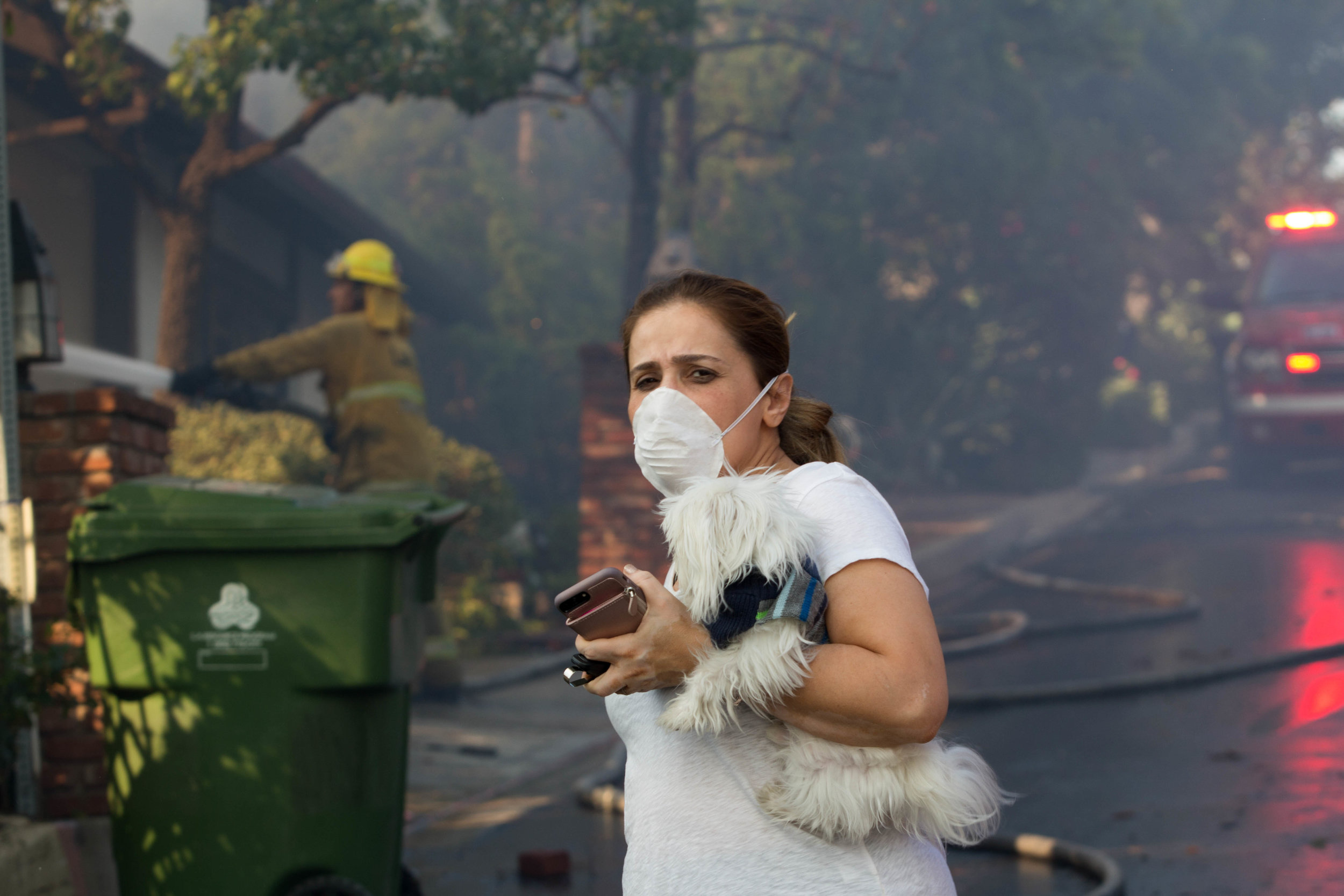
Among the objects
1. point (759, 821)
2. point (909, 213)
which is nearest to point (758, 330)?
point (759, 821)

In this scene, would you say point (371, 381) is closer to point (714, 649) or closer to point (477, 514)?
point (477, 514)

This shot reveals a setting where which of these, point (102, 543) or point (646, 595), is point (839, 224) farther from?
point (646, 595)

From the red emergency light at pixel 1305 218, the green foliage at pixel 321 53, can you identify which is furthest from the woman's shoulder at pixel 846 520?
the red emergency light at pixel 1305 218

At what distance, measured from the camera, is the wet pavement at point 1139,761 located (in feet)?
15.5

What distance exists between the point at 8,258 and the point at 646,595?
3553 mm

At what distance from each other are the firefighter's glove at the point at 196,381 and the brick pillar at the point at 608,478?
5260 millimetres

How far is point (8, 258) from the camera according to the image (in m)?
4.39

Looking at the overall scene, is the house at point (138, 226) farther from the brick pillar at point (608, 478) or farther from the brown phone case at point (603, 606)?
the brown phone case at point (603, 606)

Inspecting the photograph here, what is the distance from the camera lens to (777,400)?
1900 mm

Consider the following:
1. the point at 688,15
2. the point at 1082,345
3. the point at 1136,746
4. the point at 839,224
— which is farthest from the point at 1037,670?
the point at 1082,345

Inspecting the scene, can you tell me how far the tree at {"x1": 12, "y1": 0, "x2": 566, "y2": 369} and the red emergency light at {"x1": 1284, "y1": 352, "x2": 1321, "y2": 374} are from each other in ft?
29.4

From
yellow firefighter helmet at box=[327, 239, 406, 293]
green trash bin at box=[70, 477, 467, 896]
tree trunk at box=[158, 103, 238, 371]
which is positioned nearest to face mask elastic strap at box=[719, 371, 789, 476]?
green trash bin at box=[70, 477, 467, 896]

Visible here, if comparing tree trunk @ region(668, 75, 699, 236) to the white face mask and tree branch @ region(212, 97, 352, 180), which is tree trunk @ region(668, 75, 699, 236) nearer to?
tree branch @ region(212, 97, 352, 180)

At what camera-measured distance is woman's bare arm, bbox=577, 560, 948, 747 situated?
1.57 m
